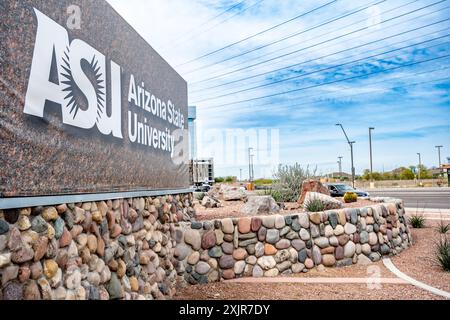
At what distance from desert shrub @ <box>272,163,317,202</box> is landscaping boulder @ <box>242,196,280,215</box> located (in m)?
3.36

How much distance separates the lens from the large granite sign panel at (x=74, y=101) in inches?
125

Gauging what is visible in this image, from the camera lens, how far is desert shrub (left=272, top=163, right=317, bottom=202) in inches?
515

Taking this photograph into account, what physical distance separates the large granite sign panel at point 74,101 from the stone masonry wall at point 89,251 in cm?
24

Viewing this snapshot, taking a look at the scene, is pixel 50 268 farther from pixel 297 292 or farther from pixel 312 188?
pixel 312 188

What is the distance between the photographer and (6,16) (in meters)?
3.12

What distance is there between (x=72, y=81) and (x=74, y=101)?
189 millimetres

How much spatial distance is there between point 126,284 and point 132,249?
1.52 feet

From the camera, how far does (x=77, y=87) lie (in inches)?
160

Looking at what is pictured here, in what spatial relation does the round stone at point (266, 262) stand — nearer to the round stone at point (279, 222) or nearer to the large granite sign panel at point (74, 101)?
the round stone at point (279, 222)

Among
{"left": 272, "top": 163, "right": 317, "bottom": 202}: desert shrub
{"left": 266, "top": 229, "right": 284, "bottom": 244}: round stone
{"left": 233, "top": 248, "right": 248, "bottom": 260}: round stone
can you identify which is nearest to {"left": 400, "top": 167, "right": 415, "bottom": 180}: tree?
{"left": 272, "top": 163, "right": 317, "bottom": 202}: desert shrub

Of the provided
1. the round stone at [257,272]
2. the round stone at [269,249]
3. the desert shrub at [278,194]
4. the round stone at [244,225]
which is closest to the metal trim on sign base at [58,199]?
the round stone at [244,225]
